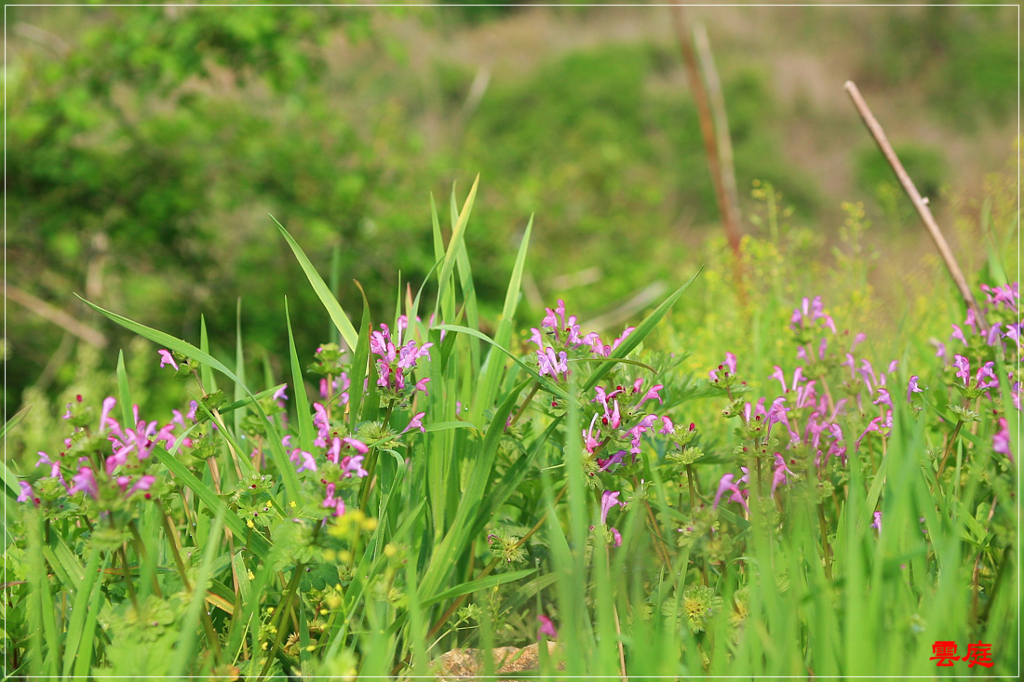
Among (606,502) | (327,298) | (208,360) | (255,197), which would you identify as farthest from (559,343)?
(255,197)

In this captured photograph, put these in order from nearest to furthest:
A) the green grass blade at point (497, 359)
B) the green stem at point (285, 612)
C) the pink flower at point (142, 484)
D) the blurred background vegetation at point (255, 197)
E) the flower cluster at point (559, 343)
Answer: the pink flower at point (142, 484)
the green stem at point (285, 612)
the flower cluster at point (559, 343)
the green grass blade at point (497, 359)
the blurred background vegetation at point (255, 197)

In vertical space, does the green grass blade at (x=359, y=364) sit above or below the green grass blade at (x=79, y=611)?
above

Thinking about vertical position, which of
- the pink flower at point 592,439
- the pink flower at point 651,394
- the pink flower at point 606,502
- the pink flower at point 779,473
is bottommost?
the pink flower at point 606,502

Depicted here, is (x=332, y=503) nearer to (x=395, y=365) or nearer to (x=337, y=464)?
(x=337, y=464)

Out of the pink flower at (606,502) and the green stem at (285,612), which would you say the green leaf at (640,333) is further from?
the green stem at (285,612)

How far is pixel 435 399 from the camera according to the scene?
97 cm

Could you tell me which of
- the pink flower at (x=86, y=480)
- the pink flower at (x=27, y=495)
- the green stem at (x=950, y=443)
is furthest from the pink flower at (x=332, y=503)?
the green stem at (x=950, y=443)

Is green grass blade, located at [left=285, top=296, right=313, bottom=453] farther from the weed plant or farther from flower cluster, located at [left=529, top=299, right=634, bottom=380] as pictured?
flower cluster, located at [left=529, top=299, right=634, bottom=380]

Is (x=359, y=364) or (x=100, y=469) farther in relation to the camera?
(x=359, y=364)

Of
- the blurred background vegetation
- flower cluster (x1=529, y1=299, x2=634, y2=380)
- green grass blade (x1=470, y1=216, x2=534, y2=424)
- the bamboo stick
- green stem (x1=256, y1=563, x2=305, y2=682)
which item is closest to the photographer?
green stem (x1=256, y1=563, x2=305, y2=682)

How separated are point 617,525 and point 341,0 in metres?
4.02

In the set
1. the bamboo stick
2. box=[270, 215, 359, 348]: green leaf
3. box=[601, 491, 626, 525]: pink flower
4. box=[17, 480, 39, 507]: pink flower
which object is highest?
the bamboo stick

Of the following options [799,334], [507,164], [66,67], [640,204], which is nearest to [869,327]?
[799,334]

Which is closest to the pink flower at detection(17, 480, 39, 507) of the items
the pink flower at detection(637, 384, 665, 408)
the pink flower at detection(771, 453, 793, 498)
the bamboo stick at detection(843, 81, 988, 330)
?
the pink flower at detection(637, 384, 665, 408)
